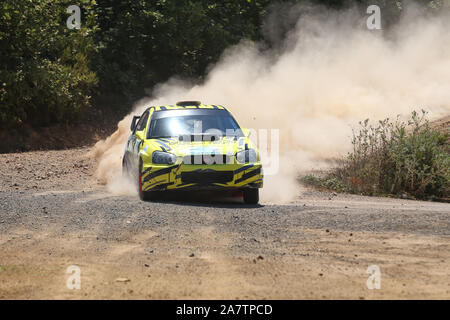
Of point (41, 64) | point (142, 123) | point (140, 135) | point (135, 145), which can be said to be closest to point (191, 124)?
point (140, 135)

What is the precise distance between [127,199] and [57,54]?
14.2 meters

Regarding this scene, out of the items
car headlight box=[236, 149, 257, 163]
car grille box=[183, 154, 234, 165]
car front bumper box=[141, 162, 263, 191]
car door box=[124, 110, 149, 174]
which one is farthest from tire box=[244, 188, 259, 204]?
car door box=[124, 110, 149, 174]

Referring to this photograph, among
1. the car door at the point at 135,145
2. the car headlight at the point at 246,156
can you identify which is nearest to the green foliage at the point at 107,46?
the car door at the point at 135,145

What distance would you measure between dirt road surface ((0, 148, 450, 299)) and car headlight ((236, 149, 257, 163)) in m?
0.74

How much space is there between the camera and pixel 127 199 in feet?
39.1

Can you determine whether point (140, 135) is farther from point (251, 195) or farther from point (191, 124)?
point (251, 195)

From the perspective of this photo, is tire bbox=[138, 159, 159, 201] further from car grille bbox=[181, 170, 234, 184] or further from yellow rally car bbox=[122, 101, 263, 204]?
car grille bbox=[181, 170, 234, 184]

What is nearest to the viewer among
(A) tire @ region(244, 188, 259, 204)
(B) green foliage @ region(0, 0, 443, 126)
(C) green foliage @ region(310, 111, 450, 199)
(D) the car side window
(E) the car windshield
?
(A) tire @ region(244, 188, 259, 204)

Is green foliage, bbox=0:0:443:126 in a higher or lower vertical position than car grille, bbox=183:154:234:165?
higher

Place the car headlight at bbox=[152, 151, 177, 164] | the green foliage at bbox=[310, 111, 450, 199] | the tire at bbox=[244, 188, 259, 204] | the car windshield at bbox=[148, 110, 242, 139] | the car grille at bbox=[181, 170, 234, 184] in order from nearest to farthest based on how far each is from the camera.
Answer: the car grille at bbox=[181, 170, 234, 184] < the car headlight at bbox=[152, 151, 177, 164] < the tire at bbox=[244, 188, 259, 204] < the car windshield at bbox=[148, 110, 242, 139] < the green foliage at bbox=[310, 111, 450, 199]

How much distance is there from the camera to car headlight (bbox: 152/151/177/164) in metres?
11.4

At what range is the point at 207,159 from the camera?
11.4m

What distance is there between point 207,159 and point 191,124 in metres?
1.59

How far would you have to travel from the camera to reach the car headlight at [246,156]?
37.7ft
